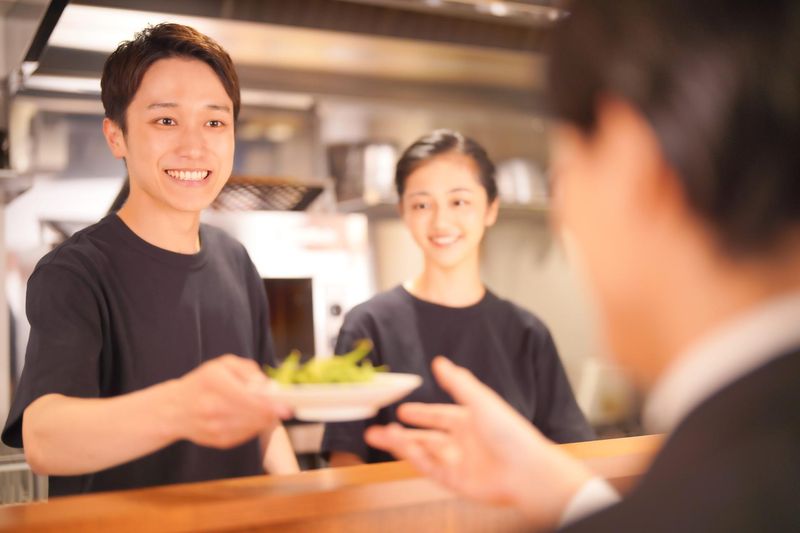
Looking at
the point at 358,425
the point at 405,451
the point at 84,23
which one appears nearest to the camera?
the point at 405,451

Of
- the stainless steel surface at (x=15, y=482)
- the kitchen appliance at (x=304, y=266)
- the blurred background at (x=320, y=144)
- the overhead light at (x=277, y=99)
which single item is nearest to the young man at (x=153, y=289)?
the blurred background at (x=320, y=144)

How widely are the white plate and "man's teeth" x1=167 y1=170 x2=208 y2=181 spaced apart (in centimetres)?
55

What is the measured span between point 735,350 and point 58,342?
1130mm

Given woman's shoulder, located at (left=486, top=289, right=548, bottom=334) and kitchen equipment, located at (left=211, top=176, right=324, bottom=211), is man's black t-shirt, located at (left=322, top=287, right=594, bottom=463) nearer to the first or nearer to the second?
woman's shoulder, located at (left=486, top=289, right=548, bottom=334)

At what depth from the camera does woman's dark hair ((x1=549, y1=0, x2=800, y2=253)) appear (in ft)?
1.89

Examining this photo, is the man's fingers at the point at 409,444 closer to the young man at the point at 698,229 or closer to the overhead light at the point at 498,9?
the young man at the point at 698,229

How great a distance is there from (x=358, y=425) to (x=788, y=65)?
1.45 metres

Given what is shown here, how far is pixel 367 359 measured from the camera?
1875 millimetres

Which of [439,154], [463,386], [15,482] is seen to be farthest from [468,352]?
[15,482]

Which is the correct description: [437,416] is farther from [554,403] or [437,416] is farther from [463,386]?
[554,403]

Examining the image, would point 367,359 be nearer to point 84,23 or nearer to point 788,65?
point 788,65

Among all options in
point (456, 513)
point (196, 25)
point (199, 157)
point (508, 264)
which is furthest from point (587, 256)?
point (508, 264)

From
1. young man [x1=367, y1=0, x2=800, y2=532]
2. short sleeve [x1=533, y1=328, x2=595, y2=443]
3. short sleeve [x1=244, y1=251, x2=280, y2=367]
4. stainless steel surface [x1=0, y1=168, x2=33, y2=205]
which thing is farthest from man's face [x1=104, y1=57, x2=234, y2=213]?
stainless steel surface [x1=0, y1=168, x2=33, y2=205]

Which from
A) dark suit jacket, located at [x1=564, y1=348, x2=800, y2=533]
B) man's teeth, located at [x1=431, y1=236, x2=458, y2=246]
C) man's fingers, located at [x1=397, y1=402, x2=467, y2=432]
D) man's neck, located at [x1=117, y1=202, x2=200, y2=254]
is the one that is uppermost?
man's neck, located at [x1=117, y1=202, x2=200, y2=254]
